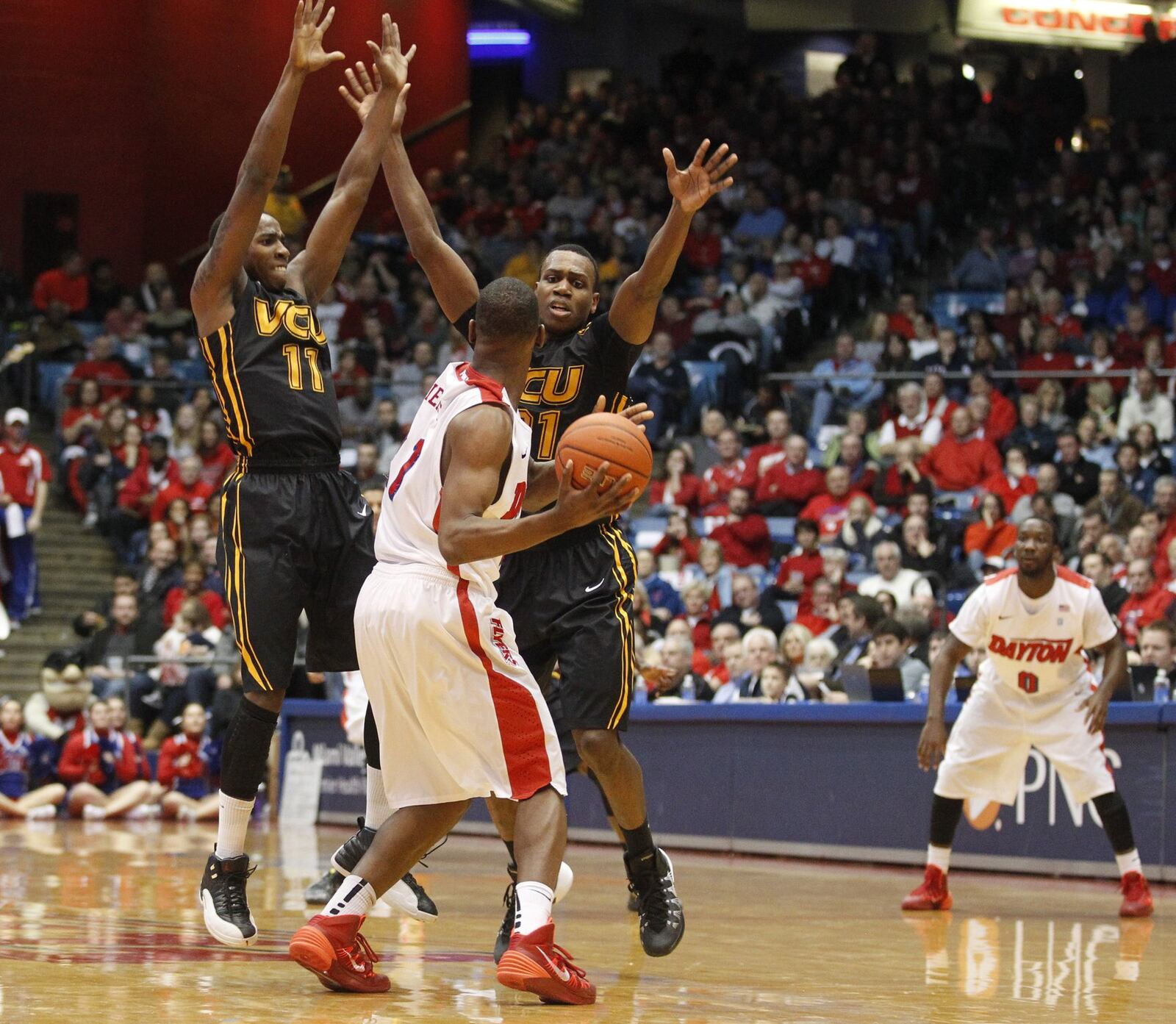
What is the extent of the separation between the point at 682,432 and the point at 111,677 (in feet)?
19.1

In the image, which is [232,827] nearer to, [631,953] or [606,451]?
Answer: [631,953]

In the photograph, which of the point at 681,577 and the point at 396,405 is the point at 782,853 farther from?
the point at 396,405

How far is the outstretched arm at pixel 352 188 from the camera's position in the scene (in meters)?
6.85

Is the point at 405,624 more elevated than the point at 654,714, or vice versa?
the point at 405,624

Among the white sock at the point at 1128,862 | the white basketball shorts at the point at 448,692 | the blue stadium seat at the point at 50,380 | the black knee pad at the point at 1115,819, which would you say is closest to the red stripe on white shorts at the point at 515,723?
the white basketball shorts at the point at 448,692

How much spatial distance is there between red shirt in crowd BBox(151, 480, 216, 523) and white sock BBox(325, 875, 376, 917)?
45.1 feet

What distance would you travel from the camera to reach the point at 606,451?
17.1ft

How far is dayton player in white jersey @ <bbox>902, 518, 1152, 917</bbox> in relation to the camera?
360 inches

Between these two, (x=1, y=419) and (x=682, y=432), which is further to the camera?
(x=1, y=419)

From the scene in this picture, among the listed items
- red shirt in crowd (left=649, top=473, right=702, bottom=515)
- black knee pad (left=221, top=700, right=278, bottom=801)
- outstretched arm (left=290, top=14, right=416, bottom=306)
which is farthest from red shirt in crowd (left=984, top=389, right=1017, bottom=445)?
black knee pad (left=221, top=700, right=278, bottom=801)

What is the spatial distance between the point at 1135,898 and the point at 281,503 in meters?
4.65

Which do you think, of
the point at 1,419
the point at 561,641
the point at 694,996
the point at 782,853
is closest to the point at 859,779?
the point at 782,853

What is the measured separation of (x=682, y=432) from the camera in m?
18.1

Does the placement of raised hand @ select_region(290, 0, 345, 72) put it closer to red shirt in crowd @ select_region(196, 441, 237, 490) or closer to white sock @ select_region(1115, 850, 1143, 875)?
white sock @ select_region(1115, 850, 1143, 875)
